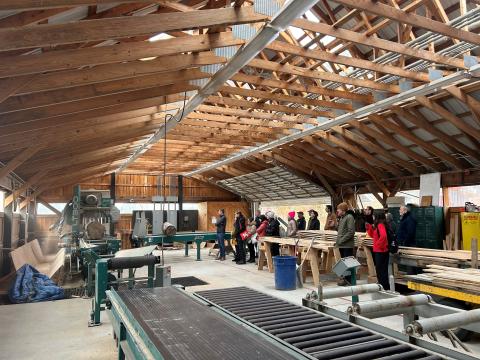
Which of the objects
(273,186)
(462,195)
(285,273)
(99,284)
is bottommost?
(285,273)

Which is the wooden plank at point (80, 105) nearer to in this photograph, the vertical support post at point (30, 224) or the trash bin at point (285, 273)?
the trash bin at point (285, 273)

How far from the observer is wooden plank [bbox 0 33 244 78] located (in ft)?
11.2

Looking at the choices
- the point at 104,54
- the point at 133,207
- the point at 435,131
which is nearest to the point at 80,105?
the point at 104,54

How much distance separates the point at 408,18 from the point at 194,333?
3940 mm

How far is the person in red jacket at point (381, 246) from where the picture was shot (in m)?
6.11

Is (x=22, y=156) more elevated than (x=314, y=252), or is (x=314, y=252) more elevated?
(x=22, y=156)

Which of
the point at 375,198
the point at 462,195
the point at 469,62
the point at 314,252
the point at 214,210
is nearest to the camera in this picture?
the point at 469,62

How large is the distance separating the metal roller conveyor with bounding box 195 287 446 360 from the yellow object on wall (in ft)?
22.4

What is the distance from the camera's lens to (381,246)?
20.1ft

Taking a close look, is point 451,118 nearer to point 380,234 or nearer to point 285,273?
point 380,234

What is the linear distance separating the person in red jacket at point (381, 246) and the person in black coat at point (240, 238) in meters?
5.05

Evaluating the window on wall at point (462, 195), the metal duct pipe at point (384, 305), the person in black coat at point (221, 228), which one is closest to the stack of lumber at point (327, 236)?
the person in black coat at point (221, 228)

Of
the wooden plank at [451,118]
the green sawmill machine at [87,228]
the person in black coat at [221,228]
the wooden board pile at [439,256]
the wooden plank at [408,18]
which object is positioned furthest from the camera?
the person in black coat at [221,228]

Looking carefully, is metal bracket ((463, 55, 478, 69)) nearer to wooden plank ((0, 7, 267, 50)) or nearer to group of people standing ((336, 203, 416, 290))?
group of people standing ((336, 203, 416, 290))
